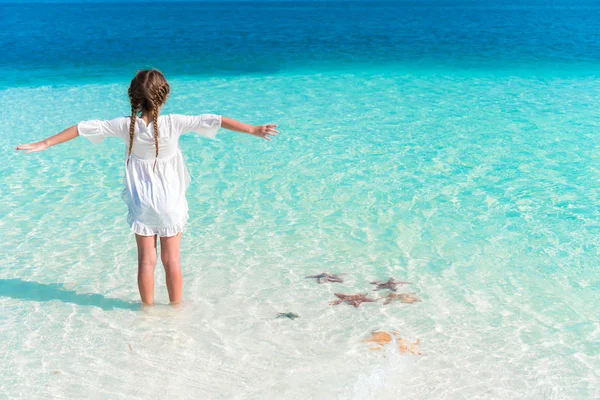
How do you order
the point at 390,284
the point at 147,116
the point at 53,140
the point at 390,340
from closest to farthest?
the point at 53,140, the point at 147,116, the point at 390,340, the point at 390,284

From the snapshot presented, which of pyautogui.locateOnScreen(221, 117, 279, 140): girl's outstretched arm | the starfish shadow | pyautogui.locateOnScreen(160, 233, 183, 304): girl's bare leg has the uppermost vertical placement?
pyautogui.locateOnScreen(221, 117, 279, 140): girl's outstretched arm

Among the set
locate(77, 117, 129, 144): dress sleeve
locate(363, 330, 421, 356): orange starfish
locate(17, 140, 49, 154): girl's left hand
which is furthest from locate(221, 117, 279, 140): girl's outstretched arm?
locate(363, 330, 421, 356): orange starfish

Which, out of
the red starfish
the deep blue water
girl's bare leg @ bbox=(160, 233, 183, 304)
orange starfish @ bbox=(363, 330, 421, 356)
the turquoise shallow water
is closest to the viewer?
the turquoise shallow water

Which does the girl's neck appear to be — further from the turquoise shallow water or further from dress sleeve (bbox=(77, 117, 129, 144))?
the turquoise shallow water

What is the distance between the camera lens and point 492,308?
14.8 feet

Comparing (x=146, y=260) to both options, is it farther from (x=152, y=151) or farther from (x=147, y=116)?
(x=147, y=116)

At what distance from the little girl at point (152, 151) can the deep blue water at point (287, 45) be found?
39.3 ft

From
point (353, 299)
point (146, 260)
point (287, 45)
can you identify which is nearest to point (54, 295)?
point (146, 260)

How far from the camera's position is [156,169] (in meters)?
3.89

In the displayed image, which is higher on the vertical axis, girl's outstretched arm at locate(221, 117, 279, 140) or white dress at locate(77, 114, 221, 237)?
girl's outstretched arm at locate(221, 117, 279, 140)

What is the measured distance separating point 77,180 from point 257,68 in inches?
393

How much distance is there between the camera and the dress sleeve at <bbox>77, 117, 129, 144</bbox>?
371cm

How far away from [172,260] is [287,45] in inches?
750

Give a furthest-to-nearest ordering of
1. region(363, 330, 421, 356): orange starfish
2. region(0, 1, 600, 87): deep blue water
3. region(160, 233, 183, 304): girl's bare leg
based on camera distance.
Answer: region(0, 1, 600, 87): deep blue water, region(160, 233, 183, 304): girl's bare leg, region(363, 330, 421, 356): orange starfish
